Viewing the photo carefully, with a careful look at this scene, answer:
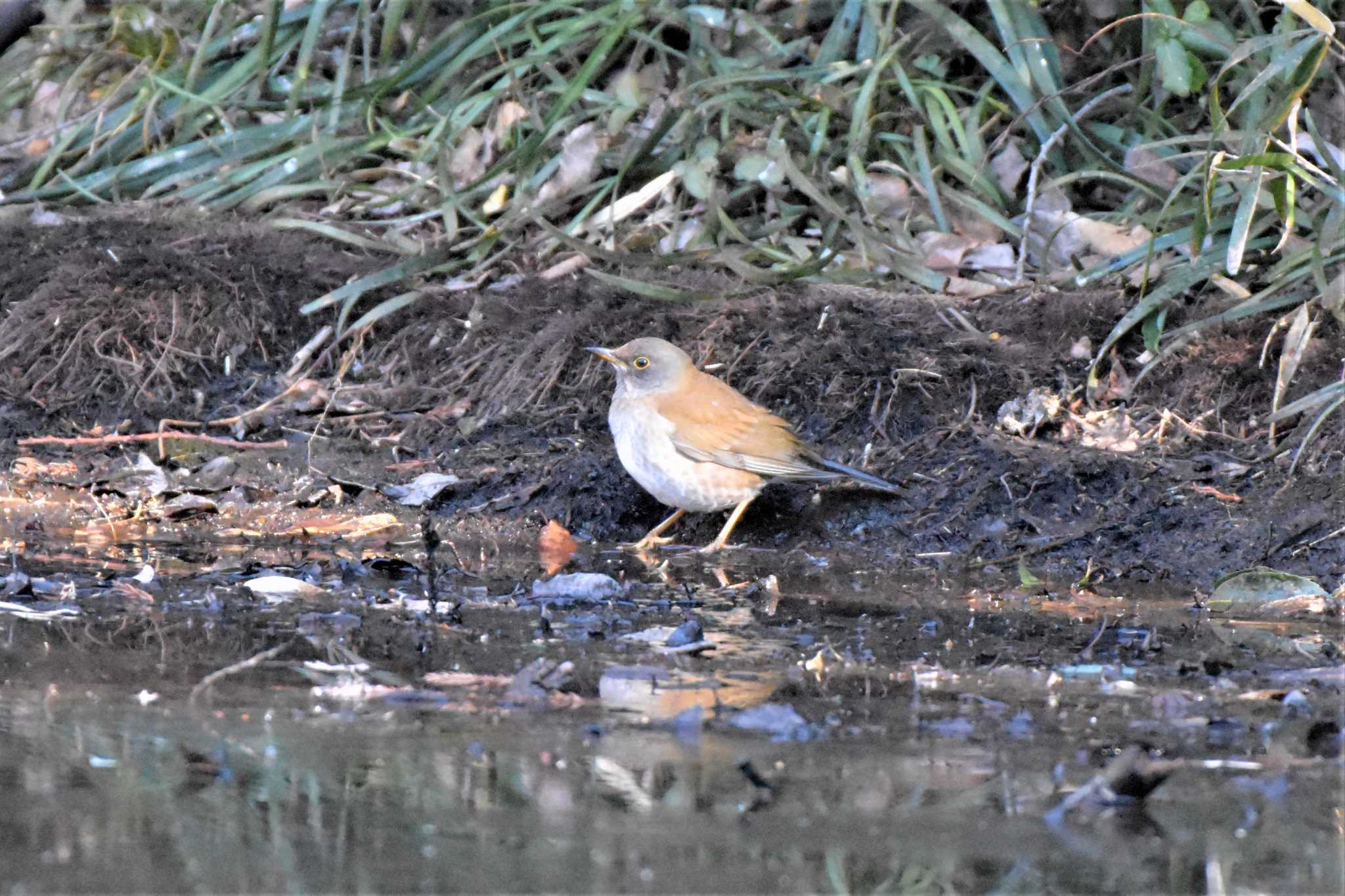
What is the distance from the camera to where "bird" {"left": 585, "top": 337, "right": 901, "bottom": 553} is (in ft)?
22.3

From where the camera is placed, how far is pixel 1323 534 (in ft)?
19.4

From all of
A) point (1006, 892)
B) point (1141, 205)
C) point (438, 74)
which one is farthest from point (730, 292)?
point (1006, 892)

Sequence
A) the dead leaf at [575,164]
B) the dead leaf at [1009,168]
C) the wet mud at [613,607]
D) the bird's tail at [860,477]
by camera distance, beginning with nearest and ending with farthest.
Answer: the wet mud at [613,607]
the bird's tail at [860,477]
the dead leaf at [1009,168]
the dead leaf at [575,164]

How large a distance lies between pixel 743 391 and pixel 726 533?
2.54 ft

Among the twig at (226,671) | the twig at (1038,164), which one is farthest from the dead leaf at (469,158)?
the twig at (226,671)

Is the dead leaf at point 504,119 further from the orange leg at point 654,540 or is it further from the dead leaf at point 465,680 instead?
the dead leaf at point 465,680

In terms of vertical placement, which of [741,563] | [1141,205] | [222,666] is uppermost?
[1141,205]

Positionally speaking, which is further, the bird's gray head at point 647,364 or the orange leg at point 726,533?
the bird's gray head at point 647,364

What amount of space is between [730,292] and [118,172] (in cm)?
375

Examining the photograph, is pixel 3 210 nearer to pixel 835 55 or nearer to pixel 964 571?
pixel 835 55

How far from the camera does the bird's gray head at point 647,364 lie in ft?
23.3

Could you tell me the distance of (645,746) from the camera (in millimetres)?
3619

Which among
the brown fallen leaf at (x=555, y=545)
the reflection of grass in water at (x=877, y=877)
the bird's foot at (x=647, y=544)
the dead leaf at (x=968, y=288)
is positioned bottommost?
the bird's foot at (x=647, y=544)

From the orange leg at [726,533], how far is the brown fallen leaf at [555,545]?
0.55 metres
